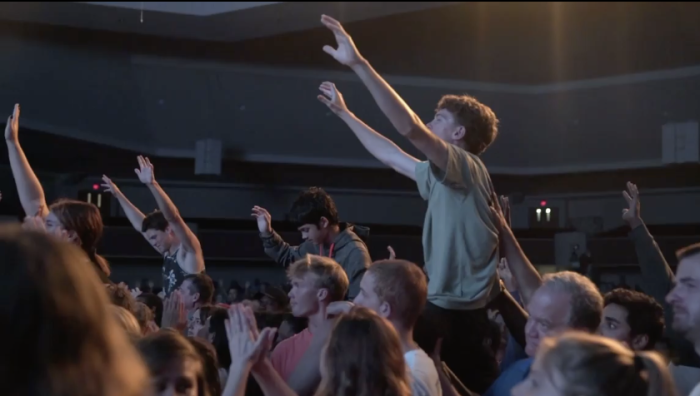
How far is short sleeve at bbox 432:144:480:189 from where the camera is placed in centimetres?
266

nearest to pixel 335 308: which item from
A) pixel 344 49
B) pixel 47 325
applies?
pixel 344 49

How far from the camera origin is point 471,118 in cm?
290

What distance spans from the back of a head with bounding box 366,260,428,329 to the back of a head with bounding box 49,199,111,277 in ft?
4.68

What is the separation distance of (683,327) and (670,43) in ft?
27.4

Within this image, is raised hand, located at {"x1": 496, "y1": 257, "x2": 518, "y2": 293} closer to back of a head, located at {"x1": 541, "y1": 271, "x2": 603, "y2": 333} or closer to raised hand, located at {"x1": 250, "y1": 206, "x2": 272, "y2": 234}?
back of a head, located at {"x1": 541, "y1": 271, "x2": 603, "y2": 333}

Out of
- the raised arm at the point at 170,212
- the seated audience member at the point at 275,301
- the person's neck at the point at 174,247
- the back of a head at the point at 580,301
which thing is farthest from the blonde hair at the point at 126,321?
the seated audience member at the point at 275,301

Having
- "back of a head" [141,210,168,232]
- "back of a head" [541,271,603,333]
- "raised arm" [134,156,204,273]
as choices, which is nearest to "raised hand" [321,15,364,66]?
"back of a head" [541,271,603,333]

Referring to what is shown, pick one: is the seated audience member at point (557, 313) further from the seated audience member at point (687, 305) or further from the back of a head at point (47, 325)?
the back of a head at point (47, 325)

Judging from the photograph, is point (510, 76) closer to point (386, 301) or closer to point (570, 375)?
point (386, 301)

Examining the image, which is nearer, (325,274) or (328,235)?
(325,274)

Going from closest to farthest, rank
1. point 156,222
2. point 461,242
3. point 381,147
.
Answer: point 461,242
point 381,147
point 156,222

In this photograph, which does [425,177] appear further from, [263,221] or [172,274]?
[172,274]

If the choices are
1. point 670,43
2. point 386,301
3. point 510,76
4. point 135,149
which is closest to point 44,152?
point 135,149

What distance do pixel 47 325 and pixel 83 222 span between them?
2.61 metres
